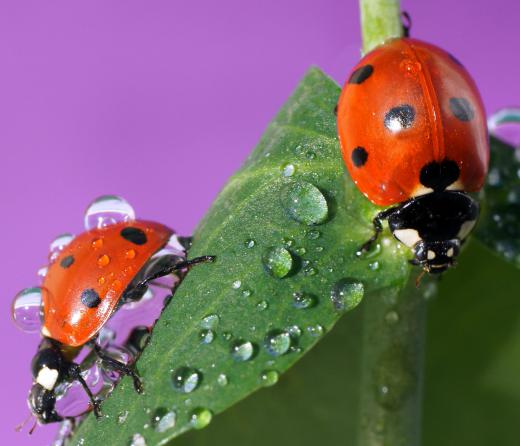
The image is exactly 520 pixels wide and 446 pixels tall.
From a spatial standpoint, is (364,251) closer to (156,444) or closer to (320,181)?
(320,181)

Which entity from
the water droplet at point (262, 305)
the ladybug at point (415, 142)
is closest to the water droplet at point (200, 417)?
the water droplet at point (262, 305)

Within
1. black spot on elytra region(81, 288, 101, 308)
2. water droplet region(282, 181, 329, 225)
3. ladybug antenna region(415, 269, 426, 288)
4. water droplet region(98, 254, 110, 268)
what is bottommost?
ladybug antenna region(415, 269, 426, 288)

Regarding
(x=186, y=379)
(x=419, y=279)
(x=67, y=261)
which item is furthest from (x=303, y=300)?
(x=67, y=261)

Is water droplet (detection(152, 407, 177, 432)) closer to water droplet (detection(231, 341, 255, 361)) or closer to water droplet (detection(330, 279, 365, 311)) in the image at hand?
water droplet (detection(231, 341, 255, 361))

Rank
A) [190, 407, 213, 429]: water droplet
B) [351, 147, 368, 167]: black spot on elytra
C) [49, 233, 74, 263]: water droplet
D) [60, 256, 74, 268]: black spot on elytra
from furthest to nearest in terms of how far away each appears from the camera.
A: 1. [49, 233, 74, 263]: water droplet
2. [60, 256, 74, 268]: black spot on elytra
3. [351, 147, 368, 167]: black spot on elytra
4. [190, 407, 213, 429]: water droplet

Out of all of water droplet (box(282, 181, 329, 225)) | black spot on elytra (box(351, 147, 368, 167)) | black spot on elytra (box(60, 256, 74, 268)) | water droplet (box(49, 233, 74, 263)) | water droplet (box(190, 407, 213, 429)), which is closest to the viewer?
water droplet (box(190, 407, 213, 429))

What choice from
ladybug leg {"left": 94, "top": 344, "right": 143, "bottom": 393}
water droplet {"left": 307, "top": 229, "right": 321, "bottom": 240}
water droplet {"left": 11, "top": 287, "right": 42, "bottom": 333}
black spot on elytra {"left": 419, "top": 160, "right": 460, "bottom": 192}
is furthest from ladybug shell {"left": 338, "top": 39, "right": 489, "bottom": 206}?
water droplet {"left": 11, "top": 287, "right": 42, "bottom": 333}

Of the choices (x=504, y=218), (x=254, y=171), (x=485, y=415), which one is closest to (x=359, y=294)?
(x=254, y=171)

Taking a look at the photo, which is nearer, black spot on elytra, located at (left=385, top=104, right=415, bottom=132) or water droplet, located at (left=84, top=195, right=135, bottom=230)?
black spot on elytra, located at (left=385, top=104, right=415, bottom=132)

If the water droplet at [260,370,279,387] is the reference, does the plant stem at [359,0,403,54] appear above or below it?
above
